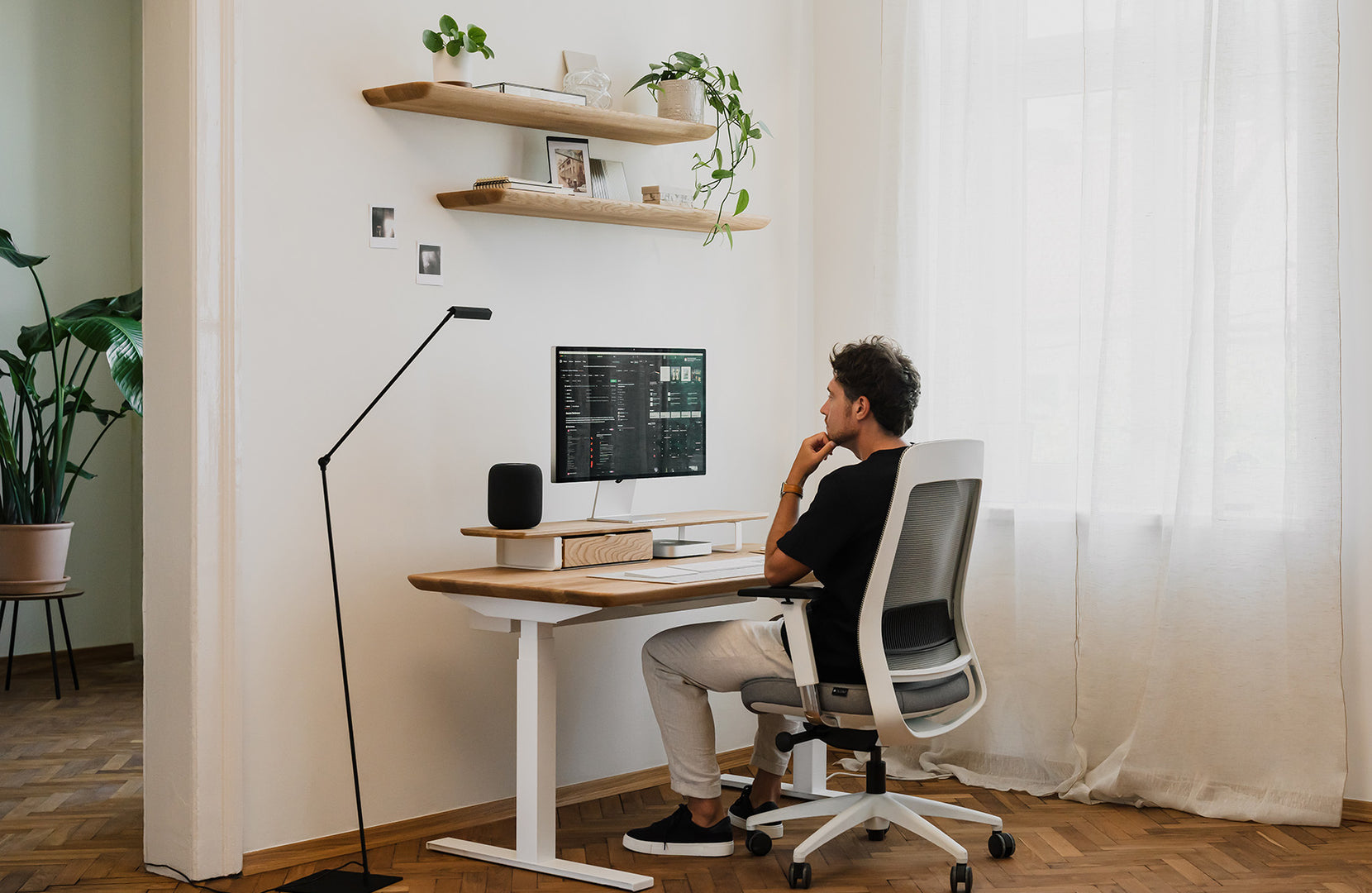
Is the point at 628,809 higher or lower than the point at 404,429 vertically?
lower

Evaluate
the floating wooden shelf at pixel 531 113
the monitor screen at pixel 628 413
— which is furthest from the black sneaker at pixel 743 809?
the floating wooden shelf at pixel 531 113

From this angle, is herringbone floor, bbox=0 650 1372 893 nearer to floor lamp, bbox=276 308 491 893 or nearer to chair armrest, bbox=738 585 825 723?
floor lamp, bbox=276 308 491 893

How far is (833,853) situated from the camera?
3496 millimetres

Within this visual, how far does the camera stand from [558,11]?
12.9ft

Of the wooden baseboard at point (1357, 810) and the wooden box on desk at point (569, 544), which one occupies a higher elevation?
the wooden box on desk at point (569, 544)

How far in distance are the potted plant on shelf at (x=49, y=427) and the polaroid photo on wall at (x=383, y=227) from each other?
79.0 inches

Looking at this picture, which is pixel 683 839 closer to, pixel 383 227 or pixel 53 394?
pixel 383 227

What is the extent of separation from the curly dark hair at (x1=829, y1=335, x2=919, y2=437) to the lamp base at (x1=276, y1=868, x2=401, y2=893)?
1.59 metres

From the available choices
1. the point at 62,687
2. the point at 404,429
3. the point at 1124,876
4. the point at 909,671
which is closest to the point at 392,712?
the point at 404,429

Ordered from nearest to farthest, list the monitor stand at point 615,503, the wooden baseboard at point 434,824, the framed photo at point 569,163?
1. the wooden baseboard at point 434,824
2. the monitor stand at point 615,503
3. the framed photo at point 569,163

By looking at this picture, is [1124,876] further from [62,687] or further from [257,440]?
[62,687]

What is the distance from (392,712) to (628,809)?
786 millimetres

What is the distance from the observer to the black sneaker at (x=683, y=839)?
3.44m

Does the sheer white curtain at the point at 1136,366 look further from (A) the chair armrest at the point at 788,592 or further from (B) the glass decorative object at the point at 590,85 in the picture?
(A) the chair armrest at the point at 788,592
